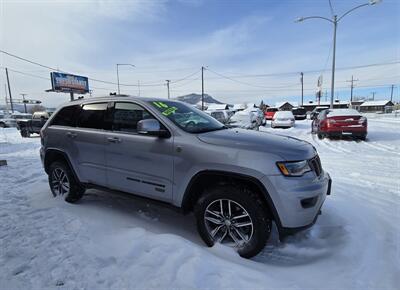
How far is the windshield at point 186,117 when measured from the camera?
3.43 m

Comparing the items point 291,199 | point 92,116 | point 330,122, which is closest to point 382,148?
point 330,122

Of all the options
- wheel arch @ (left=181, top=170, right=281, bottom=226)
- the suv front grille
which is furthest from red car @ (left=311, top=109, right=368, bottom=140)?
wheel arch @ (left=181, top=170, right=281, bottom=226)

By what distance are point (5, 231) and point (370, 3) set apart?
1803 centimetres

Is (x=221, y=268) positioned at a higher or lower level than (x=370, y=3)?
lower

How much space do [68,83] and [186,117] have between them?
1450 inches

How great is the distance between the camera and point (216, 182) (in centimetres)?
305

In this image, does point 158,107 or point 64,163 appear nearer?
point 158,107

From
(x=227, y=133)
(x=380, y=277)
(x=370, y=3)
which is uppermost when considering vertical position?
(x=370, y=3)

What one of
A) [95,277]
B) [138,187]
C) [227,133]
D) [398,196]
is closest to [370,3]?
[398,196]

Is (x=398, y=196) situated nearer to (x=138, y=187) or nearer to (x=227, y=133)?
(x=227, y=133)

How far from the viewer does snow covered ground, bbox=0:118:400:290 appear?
2.43 metres

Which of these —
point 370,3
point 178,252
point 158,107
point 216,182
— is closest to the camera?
point 178,252

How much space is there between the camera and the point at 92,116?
414 centimetres

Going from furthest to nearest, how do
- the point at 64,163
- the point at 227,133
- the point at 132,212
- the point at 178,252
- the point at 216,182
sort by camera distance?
the point at 64,163 → the point at 132,212 → the point at 227,133 → the point at 216,182 → the point at 178,252
